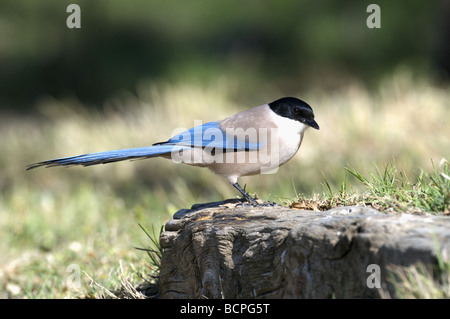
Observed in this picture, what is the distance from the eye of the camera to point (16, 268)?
546 cm

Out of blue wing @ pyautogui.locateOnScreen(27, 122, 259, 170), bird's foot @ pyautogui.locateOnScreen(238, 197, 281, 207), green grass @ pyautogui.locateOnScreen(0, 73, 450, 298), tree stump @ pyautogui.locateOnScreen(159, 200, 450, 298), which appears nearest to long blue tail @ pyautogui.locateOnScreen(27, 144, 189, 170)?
blue wing @ pyautogui.locateOnScreen(27, 122, 259, 170)

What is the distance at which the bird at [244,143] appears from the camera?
13.8ft

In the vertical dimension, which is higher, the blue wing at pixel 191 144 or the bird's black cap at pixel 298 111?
the bird's black cap at pixel 298 111

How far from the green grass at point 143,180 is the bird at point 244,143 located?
316 millimetres

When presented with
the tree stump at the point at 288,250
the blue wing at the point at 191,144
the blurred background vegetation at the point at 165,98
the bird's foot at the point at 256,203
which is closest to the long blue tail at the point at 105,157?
the blue wing at the point at 191,144

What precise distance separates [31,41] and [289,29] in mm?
6705

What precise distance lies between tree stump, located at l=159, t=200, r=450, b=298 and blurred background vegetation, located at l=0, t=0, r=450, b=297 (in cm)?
69

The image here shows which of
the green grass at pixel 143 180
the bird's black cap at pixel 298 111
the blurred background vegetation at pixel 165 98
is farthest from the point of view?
the blurred background vegetation at pixel 165 98

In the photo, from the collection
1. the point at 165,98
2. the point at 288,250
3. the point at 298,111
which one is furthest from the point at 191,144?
the point at 165,98

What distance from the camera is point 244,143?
14.0ft

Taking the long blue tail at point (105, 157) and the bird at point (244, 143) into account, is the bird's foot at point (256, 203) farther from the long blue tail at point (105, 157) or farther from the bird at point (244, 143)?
the long blue tail at point (105, 157)

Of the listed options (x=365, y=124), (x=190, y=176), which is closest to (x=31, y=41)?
(x=190, y=176)
